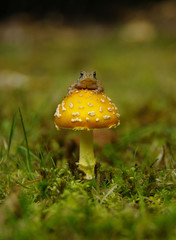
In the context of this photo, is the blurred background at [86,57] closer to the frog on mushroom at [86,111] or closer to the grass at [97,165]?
the grass at [97,165]

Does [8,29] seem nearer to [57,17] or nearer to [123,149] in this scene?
[57,17]

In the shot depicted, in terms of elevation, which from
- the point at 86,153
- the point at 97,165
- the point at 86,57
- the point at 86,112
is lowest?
the point at 97,165

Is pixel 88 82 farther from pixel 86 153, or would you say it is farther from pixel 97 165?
pixel 97 165

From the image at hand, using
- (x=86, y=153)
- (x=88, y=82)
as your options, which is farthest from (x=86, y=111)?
(x=86, y=153)

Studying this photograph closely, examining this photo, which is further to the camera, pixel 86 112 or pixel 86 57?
pixel 86 57

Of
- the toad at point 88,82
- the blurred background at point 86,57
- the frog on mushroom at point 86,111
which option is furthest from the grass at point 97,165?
the toad at point 88,82

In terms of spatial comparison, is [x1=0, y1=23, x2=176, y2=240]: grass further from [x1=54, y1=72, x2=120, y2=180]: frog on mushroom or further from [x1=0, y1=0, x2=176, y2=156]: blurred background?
[x1=54, y1=72, x2=120, y2=180]: frog on mushroom

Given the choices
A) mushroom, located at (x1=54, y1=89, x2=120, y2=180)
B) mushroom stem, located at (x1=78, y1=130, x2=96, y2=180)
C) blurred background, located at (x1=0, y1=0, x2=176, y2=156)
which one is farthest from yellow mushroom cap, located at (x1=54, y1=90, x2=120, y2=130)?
blurred background, located at (x1=0, y1=0, x2=176, y2=156)
